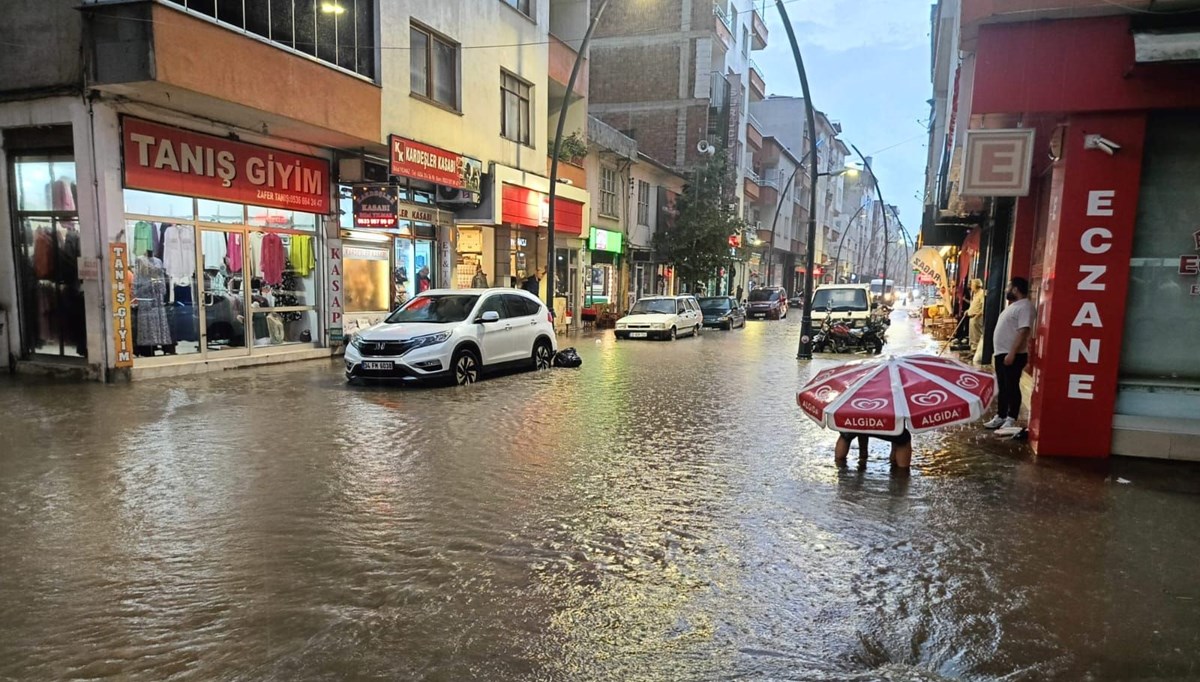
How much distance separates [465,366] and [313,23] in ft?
23.5

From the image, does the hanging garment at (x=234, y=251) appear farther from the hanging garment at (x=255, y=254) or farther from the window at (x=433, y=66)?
the window at (x=433, y=66)

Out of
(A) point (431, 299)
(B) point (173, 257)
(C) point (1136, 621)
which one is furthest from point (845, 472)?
(B) point (173, 257)

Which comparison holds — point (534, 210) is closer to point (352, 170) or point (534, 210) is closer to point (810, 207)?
point (352, 170)

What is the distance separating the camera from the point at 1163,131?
7316 millimetres

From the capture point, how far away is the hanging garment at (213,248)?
13.2m

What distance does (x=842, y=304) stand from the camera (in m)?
20.8

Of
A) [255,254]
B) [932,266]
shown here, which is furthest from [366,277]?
[932,266]

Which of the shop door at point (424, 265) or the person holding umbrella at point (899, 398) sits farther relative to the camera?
the shop door at point (424, 265)

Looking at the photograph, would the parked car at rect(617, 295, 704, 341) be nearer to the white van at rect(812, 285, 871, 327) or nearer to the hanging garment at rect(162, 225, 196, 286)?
the white van at rect(812, 285, 871, 327)

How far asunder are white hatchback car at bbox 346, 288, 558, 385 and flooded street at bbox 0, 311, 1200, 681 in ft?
9.16

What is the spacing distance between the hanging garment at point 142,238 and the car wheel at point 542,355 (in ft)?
22.9

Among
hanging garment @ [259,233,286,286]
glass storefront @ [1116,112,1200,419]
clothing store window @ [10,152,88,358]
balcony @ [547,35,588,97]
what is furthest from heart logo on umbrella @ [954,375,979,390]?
balcony @ [547,35,588,97]

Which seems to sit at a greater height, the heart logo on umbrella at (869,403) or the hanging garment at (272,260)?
the hanging garment at (272,260)

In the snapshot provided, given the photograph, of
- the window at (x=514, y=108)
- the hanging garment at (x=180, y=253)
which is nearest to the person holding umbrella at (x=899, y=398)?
the hanging garment at (x=180, y=253)
